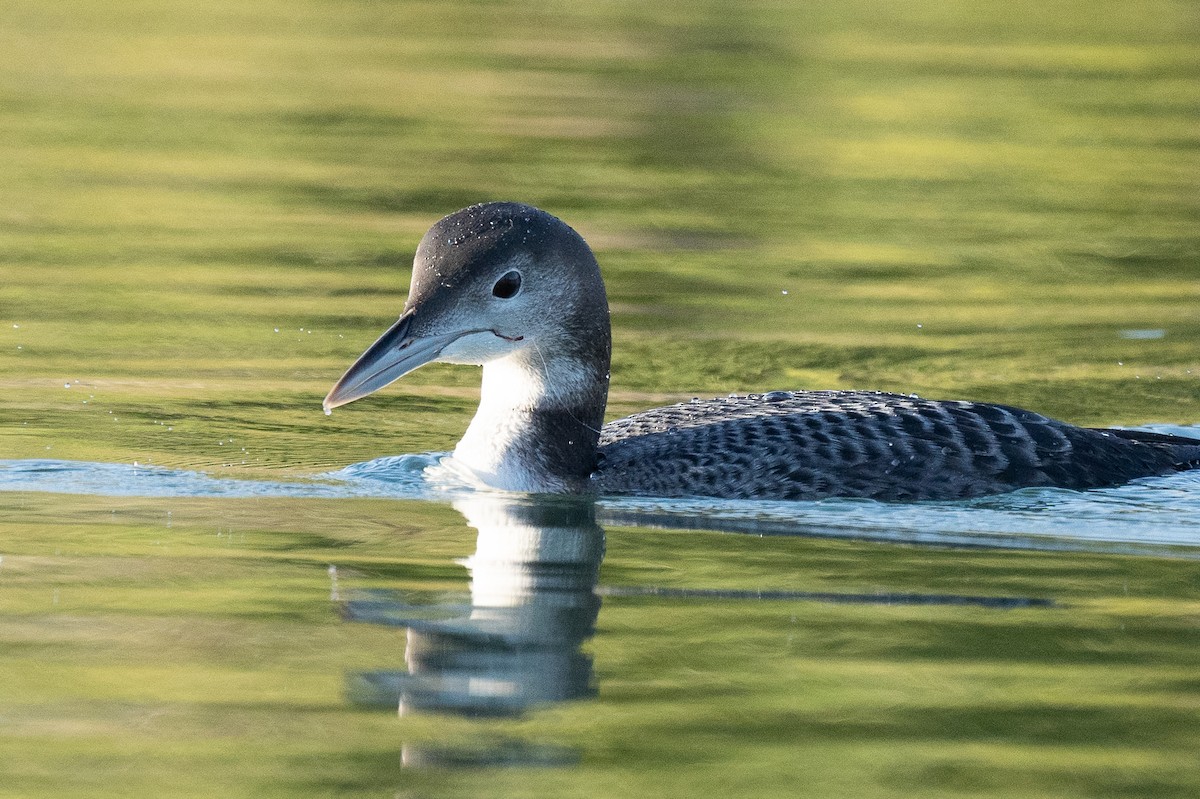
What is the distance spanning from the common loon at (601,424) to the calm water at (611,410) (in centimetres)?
14

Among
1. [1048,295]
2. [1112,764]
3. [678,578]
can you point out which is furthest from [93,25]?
[1112,764]

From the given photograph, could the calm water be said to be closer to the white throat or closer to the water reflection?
the water reflection

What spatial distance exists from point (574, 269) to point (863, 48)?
48.6ft

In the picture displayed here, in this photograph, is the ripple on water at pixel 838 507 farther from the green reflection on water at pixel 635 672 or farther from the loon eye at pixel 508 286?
the loon eye at pixel 508 286

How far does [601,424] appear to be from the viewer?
28.2 feet

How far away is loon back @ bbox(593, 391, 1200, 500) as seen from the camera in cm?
819

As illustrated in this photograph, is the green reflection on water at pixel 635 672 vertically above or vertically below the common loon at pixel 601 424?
below

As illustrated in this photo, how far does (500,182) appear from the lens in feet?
50.3

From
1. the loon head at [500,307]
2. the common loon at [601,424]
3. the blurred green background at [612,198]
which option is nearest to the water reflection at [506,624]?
the common loon at [601,424]

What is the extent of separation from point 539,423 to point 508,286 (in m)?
0.60

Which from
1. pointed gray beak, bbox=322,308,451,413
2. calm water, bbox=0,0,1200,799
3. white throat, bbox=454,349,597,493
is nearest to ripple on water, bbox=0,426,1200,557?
calm water, bbox=0,0,1200,799

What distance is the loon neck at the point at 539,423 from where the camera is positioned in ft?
27.6

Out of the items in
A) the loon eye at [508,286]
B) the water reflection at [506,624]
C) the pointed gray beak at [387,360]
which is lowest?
the water reflection at [506,624]

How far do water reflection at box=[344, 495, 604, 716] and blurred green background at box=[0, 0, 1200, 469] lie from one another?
60.3 inches
